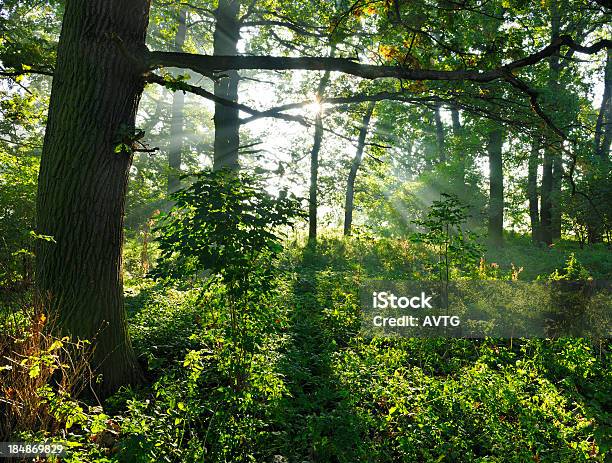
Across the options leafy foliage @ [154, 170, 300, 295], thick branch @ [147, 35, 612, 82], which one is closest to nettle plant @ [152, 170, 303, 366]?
leafy foliage @ [154, 170, 300, 295]

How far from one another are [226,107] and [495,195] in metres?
13.9

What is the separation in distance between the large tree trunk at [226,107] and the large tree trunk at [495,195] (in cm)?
1255

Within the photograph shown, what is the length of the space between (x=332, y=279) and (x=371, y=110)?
396 cm

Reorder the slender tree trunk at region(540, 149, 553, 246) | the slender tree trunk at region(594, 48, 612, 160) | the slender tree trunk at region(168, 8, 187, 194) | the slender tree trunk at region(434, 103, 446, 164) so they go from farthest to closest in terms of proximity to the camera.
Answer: the slender tree trunk at region(434, 103, 446, 164)
the slender tree trunk at region(594, 48, 612, 160)
the slender tree trunk at region(540, 149, 553, 246)
the slender tree trunk at region(168, 8, 187, 194)

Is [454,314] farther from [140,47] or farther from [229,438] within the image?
[140,47]

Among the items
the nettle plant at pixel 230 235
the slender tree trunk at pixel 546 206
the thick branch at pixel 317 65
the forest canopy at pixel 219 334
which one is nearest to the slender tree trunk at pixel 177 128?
the forest canopy at pixel 219 334

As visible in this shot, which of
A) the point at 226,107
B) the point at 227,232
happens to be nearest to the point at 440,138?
the point at 226,107

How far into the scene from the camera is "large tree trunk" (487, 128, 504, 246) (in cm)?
1777

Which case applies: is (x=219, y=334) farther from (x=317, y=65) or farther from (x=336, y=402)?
(x=317, y=65)

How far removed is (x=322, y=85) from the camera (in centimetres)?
1608

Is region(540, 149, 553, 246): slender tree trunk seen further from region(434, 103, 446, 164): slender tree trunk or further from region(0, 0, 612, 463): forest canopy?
region(0, 0, 612, 463): forest canopy

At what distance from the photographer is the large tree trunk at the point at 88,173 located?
3775mm

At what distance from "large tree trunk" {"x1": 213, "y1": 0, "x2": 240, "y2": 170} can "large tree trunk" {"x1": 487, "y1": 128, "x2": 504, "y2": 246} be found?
1255cm

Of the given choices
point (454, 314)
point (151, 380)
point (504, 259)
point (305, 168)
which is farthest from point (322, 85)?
point (151, 380)
